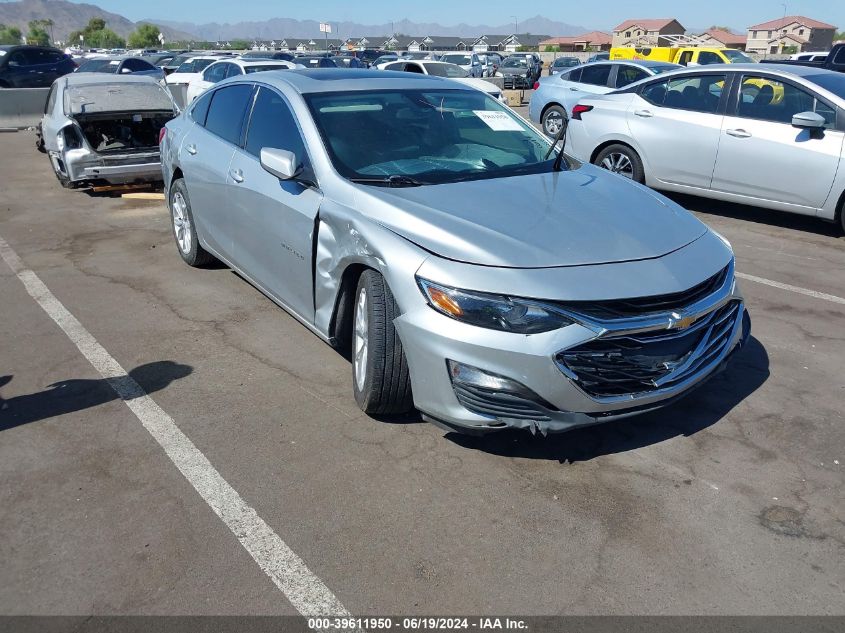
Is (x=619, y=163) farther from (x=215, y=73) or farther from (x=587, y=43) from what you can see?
(x=587, y=43)

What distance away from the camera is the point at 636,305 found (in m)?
3.39

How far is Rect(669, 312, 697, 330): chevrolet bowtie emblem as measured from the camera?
3457 millimetres

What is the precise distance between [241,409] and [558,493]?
1.78m

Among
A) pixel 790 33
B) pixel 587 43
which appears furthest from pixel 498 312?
pixel 790 33

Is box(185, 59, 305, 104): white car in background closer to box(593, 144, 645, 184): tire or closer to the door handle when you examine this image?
box(593, 144, 645, 184): tire

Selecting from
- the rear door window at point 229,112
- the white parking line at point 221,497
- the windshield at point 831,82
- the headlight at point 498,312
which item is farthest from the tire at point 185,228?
the windshield at point 831,82

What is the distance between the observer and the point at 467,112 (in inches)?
199

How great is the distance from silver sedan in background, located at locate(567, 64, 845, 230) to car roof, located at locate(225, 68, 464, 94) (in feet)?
13.2

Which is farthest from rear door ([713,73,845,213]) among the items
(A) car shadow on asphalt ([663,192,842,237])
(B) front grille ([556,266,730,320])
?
(B) front grille ([556,266,730,320])

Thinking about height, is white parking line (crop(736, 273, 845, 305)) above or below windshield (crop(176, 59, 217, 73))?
above

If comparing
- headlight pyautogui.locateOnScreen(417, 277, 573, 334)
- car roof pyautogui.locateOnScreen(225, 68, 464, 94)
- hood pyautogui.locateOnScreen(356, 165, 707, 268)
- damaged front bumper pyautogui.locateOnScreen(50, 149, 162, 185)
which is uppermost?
car roof pyautogui.locateOnScreen(225, 68, 464, 94)

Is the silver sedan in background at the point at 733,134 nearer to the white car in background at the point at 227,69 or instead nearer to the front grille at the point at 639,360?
the front grille at the point at 639,360

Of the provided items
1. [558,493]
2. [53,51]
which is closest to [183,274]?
[558,493]

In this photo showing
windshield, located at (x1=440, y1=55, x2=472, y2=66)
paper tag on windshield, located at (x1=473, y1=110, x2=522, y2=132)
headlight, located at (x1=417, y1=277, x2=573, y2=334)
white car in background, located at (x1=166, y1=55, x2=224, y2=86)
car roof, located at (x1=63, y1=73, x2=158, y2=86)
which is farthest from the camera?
windshield, located at (x1=440, y1=55, x2=472, y2=66)
